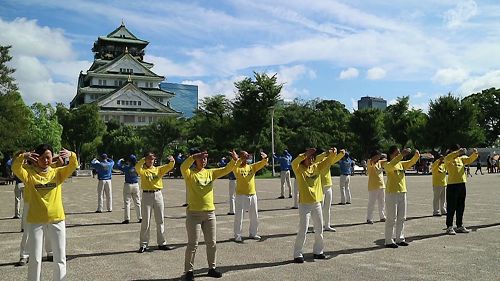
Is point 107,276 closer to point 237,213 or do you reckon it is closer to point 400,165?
point 237,213

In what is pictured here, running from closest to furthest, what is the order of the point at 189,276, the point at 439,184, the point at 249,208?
the point at 189,276 → the point at 249,208 → the point at 439,184

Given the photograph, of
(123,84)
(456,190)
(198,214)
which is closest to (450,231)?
(456,190)

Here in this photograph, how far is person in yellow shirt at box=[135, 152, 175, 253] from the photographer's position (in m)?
9.16

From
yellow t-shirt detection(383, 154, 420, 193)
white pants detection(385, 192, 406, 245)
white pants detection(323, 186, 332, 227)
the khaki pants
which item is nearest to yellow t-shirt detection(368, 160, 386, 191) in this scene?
white pants detection(323, 186, 332, 227)

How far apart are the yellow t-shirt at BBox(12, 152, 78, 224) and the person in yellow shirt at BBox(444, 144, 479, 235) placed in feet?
27.2

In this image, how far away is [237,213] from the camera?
10250 mm

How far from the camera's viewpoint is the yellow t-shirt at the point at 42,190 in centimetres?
619

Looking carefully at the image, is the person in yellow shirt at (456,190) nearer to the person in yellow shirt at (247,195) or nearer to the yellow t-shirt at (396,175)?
the yellow t-shirt at (396,175)

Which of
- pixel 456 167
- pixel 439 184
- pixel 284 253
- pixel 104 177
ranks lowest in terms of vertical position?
pixel 284 253

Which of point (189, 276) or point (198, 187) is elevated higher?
point (198, 187)

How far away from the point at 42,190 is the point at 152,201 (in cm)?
342

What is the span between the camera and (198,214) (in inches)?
282

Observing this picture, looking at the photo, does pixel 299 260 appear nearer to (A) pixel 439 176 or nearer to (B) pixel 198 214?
(B) pixel 198 214

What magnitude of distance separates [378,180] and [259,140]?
111ft
